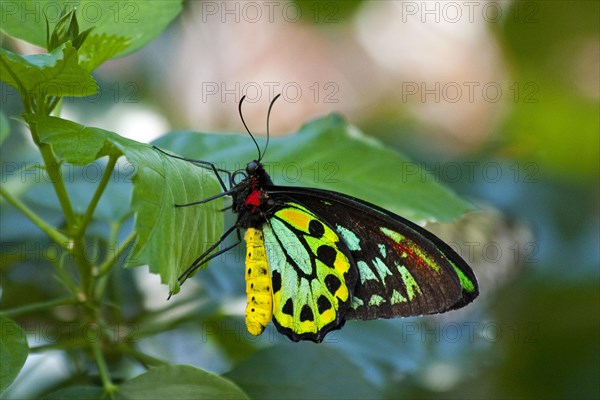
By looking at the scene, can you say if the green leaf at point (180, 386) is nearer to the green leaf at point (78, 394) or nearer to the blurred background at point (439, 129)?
the green leaf at point (78, 394)

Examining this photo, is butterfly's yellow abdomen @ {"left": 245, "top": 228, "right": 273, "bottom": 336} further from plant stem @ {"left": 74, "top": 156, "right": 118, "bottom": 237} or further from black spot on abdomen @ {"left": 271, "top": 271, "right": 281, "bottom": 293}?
plant stem @ {"left": 74, "top": 156, "right": 118, "bottom": 237}

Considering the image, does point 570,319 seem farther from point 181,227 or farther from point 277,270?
point 181,227

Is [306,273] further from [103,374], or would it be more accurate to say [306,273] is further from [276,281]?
[103,374]

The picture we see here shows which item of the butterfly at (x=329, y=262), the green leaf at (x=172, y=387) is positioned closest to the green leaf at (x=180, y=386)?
the green leaf at (x=172, y=387)

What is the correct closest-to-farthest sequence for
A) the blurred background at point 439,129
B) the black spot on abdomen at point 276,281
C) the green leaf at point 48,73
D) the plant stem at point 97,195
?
the green leaf at point 48,73 → the plant stem at point 97,195 → the black spot on abdomen at point 276,281 → the blurred background at point 439,129

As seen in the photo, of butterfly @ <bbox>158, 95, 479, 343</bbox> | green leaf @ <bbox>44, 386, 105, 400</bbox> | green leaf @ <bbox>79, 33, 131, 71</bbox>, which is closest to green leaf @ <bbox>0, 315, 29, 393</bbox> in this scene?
green leaf @ <bbox>44, 386, 105, 400</bbox>

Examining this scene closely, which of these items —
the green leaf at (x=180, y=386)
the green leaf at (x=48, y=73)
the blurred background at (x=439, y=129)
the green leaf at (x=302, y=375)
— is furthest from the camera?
the blurred background at (x=439, y=129)

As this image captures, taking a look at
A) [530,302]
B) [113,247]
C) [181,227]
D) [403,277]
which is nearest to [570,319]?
[530,302]
